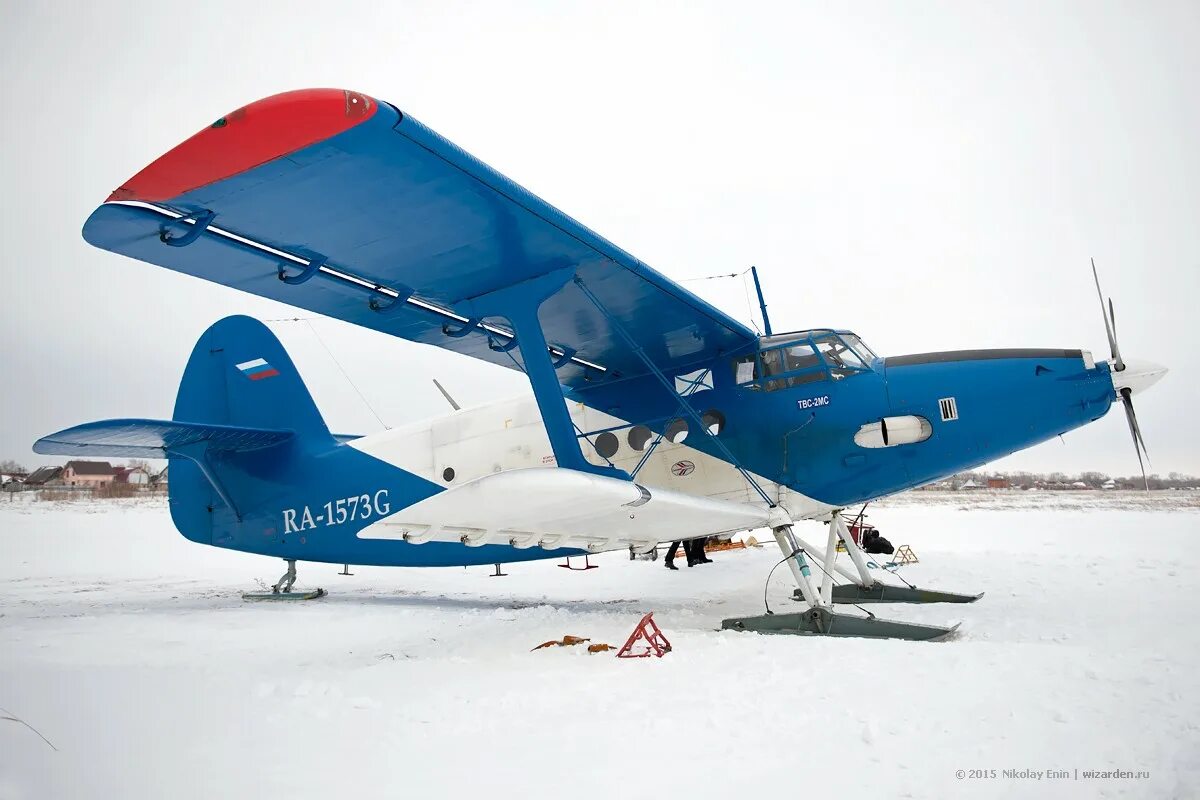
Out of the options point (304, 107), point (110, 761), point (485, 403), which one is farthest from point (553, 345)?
point (110, 761)

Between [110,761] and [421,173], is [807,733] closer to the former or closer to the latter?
[110,761]

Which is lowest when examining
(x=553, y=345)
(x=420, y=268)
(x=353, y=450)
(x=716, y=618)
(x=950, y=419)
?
(x=716, y=618)

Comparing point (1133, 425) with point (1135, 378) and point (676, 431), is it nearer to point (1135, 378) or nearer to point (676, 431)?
point (1135, 378)

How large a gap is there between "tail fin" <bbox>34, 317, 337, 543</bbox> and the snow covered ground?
201cm

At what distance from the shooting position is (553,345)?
7.68 metres

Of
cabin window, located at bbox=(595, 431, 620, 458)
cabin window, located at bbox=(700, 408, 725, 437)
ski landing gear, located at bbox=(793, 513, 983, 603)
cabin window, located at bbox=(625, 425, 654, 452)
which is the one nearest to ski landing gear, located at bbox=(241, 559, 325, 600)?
cabin window, located at bbox=(595, 431, 620, 458)

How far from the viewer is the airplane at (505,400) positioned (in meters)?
4.66

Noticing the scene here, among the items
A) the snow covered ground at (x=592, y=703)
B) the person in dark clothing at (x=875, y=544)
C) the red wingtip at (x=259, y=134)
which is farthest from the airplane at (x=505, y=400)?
the person in dark clothing at (x=875, y=544)

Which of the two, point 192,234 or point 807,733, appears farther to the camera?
point 192,234

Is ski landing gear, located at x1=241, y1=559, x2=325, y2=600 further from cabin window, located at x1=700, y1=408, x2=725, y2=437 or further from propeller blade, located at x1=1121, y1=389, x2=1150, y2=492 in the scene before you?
propeller blade, located at x1=1121, y1=389, x2=1150, y2=492

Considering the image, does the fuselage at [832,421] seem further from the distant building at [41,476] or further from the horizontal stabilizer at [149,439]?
the distant building at [41,476]

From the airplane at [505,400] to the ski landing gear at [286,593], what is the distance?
3.7 inches

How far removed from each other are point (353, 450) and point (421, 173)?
216 inches

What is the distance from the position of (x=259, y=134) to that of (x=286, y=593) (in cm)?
779
